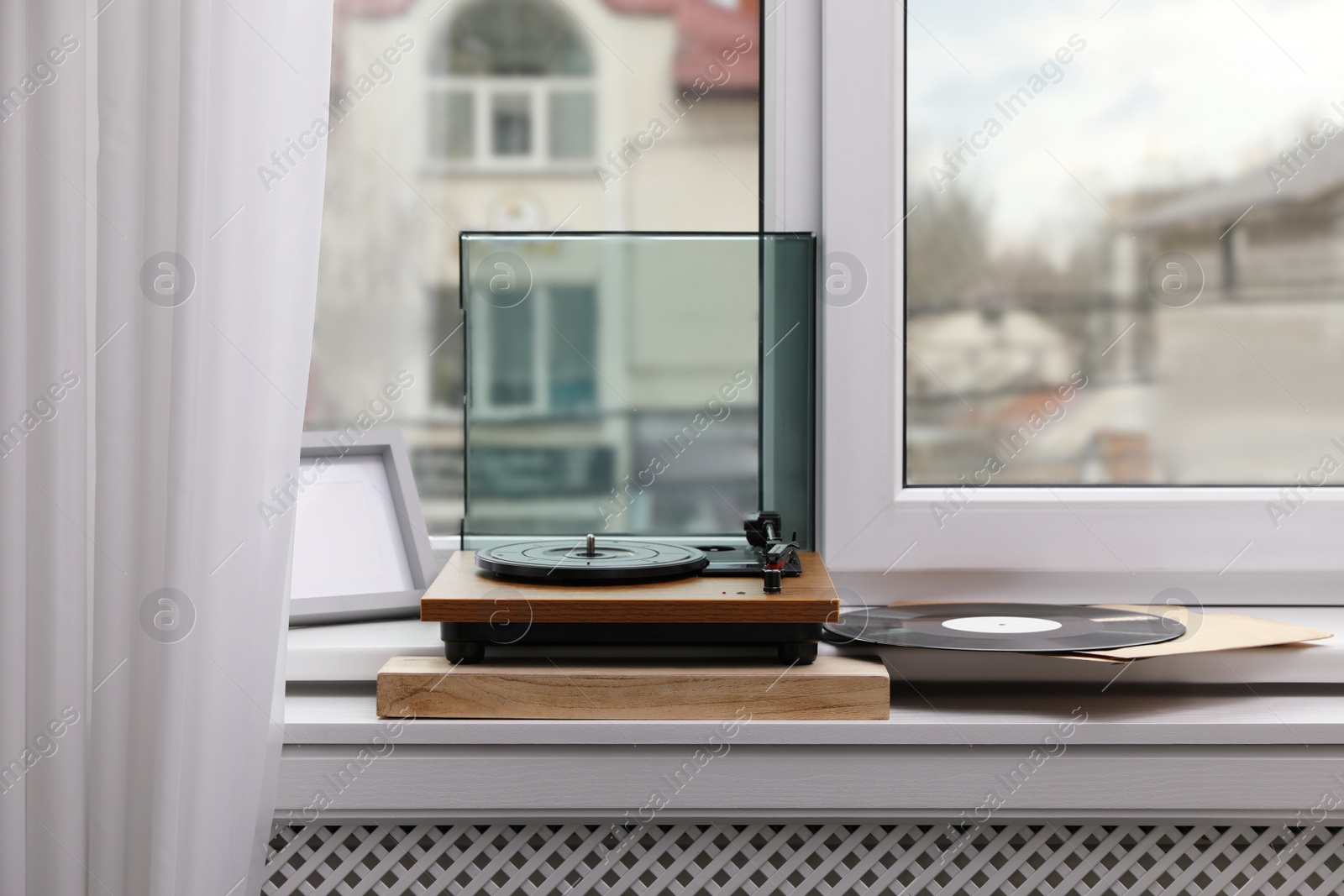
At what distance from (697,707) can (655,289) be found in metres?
0.44

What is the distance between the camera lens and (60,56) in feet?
2.44

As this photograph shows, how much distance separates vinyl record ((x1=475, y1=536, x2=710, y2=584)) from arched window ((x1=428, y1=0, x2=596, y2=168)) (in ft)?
1.56

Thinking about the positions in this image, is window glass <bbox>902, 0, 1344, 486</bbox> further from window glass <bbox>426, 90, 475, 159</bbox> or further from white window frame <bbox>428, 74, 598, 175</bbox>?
window glass <bbox>426, 90, 475, 159</bbox>

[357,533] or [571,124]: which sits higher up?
[571,124]

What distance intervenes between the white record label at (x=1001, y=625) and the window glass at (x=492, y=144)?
0.50 metres

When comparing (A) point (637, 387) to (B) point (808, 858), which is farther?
(A) point (637, 387)

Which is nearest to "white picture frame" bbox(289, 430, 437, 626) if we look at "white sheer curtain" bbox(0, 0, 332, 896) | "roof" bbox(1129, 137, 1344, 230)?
"white sheer curtain" bbox(0, 0, 332, 896)

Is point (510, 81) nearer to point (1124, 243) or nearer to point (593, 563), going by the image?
point (593, 563)

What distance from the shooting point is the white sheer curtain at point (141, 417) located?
0.73 m

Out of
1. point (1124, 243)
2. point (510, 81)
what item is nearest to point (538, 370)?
point (510, 81)

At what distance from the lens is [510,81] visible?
1119mm

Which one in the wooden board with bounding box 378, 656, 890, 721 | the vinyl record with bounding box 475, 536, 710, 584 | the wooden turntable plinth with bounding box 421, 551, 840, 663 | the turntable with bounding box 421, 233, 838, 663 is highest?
the turntable with bounding box 421, 233, 838, 663

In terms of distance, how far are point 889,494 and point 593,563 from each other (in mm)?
365

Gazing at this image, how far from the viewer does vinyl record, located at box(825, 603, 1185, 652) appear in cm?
78
